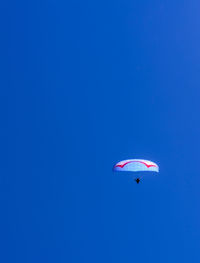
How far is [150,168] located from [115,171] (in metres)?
2.74

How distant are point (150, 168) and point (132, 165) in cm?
141

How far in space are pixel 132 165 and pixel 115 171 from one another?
4.69ft

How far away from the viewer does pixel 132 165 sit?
107 ft

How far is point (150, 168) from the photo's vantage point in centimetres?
3259

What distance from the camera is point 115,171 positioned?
3297cm
